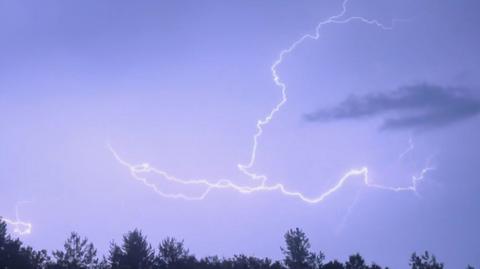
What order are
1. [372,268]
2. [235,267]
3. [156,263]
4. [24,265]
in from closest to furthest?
[24,265], [156,263], [235,267], [372,268]

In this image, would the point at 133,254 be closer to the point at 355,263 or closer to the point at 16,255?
the point at 16,255

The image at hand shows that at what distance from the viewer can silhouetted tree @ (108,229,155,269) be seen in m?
37.6

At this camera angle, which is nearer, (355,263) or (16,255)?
(16,255)

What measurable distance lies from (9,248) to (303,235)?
75.9 feet

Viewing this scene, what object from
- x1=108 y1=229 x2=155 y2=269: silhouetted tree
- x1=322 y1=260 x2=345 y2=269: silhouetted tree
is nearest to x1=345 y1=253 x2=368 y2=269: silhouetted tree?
x1=322 y1=260 x2=345 y2=269: silhouetted tree

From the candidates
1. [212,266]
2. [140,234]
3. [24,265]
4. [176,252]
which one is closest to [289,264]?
[212,266]

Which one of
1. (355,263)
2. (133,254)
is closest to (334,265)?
(355,263)

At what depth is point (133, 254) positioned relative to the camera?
38.1 meters

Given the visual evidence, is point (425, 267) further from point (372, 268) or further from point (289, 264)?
point (289, 264)

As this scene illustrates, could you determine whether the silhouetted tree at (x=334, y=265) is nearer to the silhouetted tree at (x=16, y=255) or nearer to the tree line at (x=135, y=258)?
the tree line at (x=135, y=258)

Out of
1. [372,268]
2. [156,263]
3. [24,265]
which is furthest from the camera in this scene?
[372,268]

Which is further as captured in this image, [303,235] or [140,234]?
[303,235]

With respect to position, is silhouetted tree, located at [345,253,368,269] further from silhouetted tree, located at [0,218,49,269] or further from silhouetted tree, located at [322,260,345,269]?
silhouetted tree, located at [0,218,49,269]

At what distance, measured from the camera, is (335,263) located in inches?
1678
